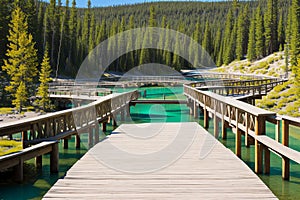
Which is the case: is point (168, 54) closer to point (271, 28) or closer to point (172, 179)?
point (271, 28)

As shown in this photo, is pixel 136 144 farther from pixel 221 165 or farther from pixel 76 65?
pixel 76 65

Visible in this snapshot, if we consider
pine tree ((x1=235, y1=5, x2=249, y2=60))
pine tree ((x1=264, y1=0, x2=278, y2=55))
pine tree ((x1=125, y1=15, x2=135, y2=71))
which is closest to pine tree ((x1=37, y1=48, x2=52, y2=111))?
pine tree ((x1=125, y1=15, x2=135, y2=71))

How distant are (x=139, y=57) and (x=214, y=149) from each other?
241 ft

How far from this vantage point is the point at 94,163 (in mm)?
7902

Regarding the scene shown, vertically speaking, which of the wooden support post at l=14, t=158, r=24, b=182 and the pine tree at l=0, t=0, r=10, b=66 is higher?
the pine tree at l=0, t=0, r=10, b=66

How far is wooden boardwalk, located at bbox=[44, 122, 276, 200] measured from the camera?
586 cm

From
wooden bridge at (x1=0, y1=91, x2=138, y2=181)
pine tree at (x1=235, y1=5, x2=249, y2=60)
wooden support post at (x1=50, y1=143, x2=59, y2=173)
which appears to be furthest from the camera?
pine tree at (x1=235, y1=5, x2=249, y2=60)

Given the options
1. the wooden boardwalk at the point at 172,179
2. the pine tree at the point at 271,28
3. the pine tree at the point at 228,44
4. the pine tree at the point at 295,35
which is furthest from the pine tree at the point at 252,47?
the wooden boardwalk at the point at 172,179

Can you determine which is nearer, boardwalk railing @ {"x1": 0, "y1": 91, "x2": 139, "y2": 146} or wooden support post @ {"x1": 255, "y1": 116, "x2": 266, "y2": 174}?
boardwalk railing @ {"x1": 0, "y1": 91, "x2": 139, "y2": 146}

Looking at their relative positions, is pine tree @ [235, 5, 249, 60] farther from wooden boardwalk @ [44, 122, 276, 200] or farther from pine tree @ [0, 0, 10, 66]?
wooden boardwalk @ [44, 122, 276, 200]

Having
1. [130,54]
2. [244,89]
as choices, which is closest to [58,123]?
[244,89]

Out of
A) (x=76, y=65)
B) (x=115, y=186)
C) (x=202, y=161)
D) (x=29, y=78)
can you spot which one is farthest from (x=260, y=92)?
(x=76, y=65)

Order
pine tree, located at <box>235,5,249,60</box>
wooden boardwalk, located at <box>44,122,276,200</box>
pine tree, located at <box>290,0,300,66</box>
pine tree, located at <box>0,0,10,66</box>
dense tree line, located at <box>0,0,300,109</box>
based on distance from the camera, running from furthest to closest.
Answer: pine tree, located at <box>235,5,249,60</box>
dense tree line, located at <box>0,0,300,109</box>
pine tree, located at <box>290,0,300,66</box>
pine tree, located at <box>0,0,10,66</box>
wooden boardwalk, located at <box>44,122,276,200</box>

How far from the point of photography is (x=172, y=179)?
6.73m
